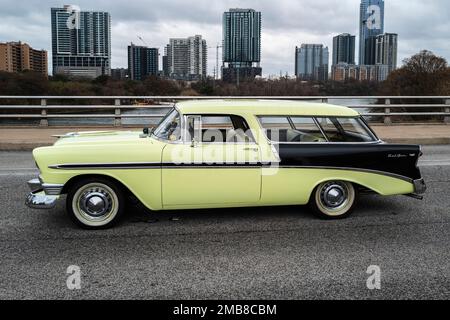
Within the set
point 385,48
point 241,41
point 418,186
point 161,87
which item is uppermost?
point 241,41

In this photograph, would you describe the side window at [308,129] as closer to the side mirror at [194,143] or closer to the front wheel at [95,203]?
the side mirror at [194,143]

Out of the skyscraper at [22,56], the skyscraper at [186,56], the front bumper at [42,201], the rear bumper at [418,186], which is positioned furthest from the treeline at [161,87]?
the rear bumper at [418,186]

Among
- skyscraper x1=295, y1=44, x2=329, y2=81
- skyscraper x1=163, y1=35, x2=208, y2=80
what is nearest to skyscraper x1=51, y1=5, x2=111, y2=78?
skyscraper x1=163, y1=35, x2=208, y2=80

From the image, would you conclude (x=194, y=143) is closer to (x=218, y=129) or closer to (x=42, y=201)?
(x=218, y=129)

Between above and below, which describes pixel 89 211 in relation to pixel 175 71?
below

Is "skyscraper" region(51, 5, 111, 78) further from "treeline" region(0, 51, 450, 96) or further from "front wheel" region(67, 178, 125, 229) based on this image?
"front wheel" region(67, 178, 125, 229)

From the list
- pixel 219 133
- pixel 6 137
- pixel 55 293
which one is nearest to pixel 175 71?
pixel 6 137

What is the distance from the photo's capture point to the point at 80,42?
27.9 metres

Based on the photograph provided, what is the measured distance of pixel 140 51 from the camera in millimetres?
31625

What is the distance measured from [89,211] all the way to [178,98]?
10.9 metres

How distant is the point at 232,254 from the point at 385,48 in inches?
1130

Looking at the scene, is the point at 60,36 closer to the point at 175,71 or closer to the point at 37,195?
the point at 175,71

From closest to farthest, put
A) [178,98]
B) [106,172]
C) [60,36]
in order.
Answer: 1. [106,172]
2. [178,98]
3. [60,36]

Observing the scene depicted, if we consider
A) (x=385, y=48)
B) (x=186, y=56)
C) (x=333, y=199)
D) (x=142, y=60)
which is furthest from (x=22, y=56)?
(x=333, y=199)
